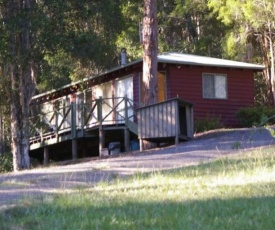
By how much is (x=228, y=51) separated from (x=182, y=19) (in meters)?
7.52

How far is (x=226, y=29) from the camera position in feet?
124

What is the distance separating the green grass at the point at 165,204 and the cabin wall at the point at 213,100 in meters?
14.7

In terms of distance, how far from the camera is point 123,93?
2823 cm

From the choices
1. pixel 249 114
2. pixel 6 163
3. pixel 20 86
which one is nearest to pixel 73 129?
pixel 20 86

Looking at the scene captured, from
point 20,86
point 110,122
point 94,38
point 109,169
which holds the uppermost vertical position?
point 94,38

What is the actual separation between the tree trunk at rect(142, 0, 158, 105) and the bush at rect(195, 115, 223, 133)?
11.5 ft

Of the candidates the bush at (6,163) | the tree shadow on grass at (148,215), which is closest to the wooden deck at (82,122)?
the bush at (6,163)

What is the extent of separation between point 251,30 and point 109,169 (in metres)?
20.8

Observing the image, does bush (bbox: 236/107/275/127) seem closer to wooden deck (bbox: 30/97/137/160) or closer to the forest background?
wooden deck (bbox: 30/97/137/160)

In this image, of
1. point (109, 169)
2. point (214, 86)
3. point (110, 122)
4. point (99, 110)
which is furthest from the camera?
point (214, 86)

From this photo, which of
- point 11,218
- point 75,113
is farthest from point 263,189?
point 75,113

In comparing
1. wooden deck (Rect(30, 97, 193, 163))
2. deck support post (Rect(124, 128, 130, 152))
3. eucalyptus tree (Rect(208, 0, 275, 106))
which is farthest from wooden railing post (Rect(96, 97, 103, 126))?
eucalyptus tree (Rect(208, 0, 275, 106))

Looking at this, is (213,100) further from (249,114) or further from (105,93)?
(105,93)

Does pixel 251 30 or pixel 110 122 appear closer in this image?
pixel 110 122
